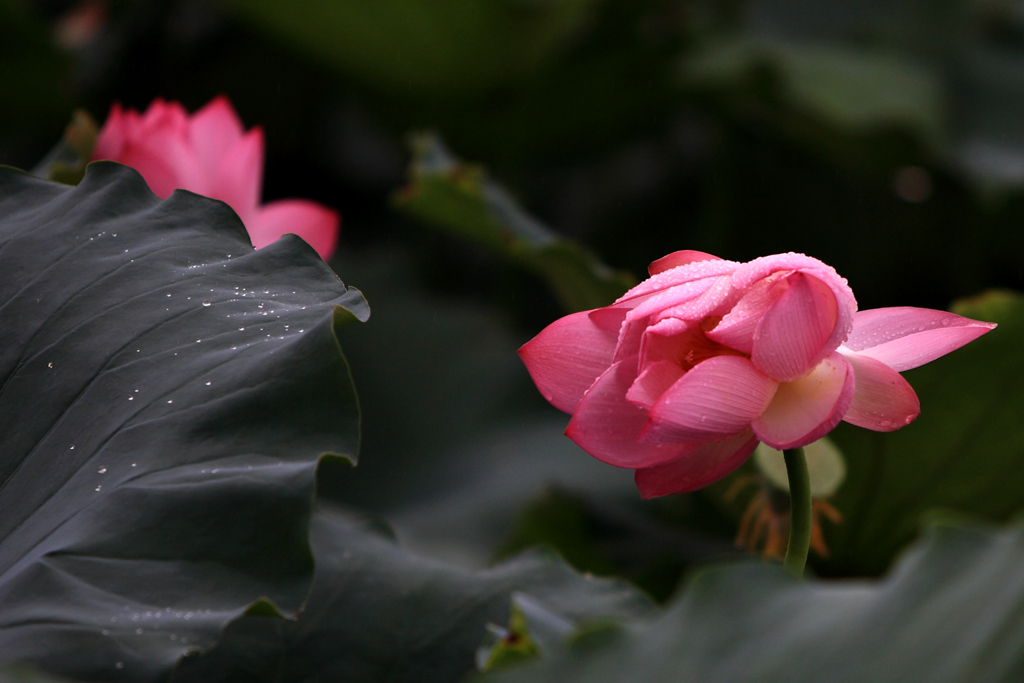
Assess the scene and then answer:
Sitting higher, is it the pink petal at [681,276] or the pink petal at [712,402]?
the pink petal at [681,276]

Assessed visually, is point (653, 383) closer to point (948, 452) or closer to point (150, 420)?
point (150, 420)

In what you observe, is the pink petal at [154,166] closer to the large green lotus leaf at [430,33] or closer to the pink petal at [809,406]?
the pink petal at [809,406]

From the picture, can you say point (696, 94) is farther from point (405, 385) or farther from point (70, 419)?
point (70, 419)

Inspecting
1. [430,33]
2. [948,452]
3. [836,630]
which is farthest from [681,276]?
[430,33]

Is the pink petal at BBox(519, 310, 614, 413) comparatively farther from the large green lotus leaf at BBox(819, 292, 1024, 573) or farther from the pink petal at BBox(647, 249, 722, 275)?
the large green lotus leaf at BBox(819, 292, 1024, 573)

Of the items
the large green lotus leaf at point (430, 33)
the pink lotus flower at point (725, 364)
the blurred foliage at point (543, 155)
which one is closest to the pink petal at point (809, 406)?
the pink lotus flower at point (725, 364)

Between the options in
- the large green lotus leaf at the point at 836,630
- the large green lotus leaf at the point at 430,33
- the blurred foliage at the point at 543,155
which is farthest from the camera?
the large green lotus leaf at the point at 430,33

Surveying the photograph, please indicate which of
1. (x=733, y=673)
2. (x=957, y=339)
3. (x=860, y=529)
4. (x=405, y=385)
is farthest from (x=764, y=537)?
(x=405, y=385)
